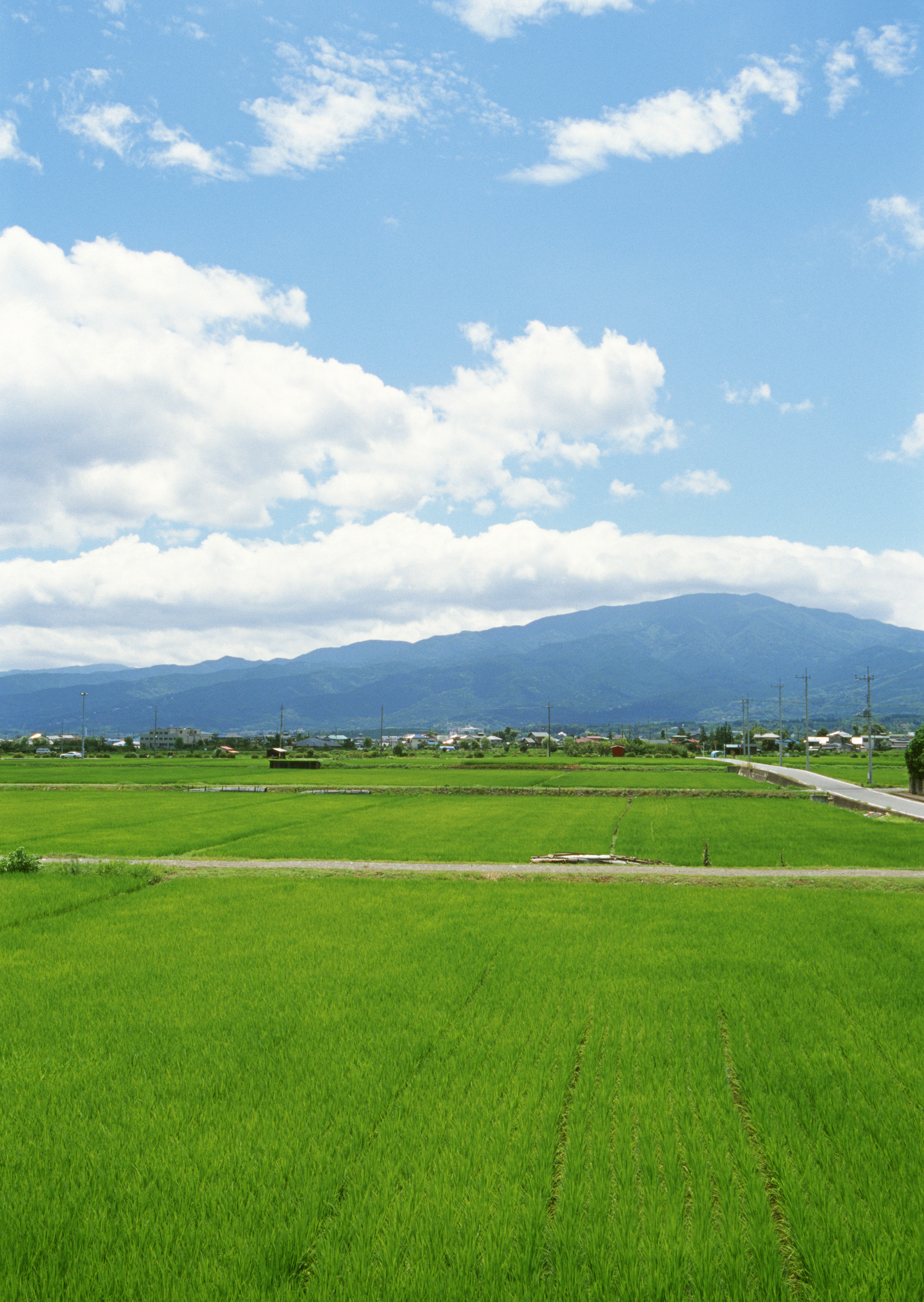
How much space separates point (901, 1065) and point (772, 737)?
17116cm

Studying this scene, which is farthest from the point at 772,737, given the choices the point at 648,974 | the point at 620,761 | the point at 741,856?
the point at 648,974

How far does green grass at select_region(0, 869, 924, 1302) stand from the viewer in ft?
14.8

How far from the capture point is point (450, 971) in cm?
1059

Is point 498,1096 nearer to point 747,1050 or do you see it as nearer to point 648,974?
point 747,1050

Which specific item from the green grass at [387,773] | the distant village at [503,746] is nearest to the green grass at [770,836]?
the green grass at [387,773]

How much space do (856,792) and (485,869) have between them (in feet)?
115

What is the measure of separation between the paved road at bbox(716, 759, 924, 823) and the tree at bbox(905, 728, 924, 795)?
46.1 inches

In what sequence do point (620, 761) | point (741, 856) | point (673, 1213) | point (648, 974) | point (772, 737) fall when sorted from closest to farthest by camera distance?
point (673, 1213), point (648, 974), point (741, 856), point (620, 761), point (772, 737)

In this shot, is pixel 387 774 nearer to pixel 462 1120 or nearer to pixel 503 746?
pixel 462 1120

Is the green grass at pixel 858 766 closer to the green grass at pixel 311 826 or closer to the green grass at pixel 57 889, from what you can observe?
the green grass at pixel 311 826

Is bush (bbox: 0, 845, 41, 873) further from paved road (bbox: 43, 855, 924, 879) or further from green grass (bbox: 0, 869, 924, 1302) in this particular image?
green grass (bbox: 0, 869, 924, 1302)

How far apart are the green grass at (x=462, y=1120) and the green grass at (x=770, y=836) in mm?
10346

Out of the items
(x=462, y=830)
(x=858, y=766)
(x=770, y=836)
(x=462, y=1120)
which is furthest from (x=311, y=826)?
(x=858, y=766)

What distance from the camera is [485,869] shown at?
20.3 m
